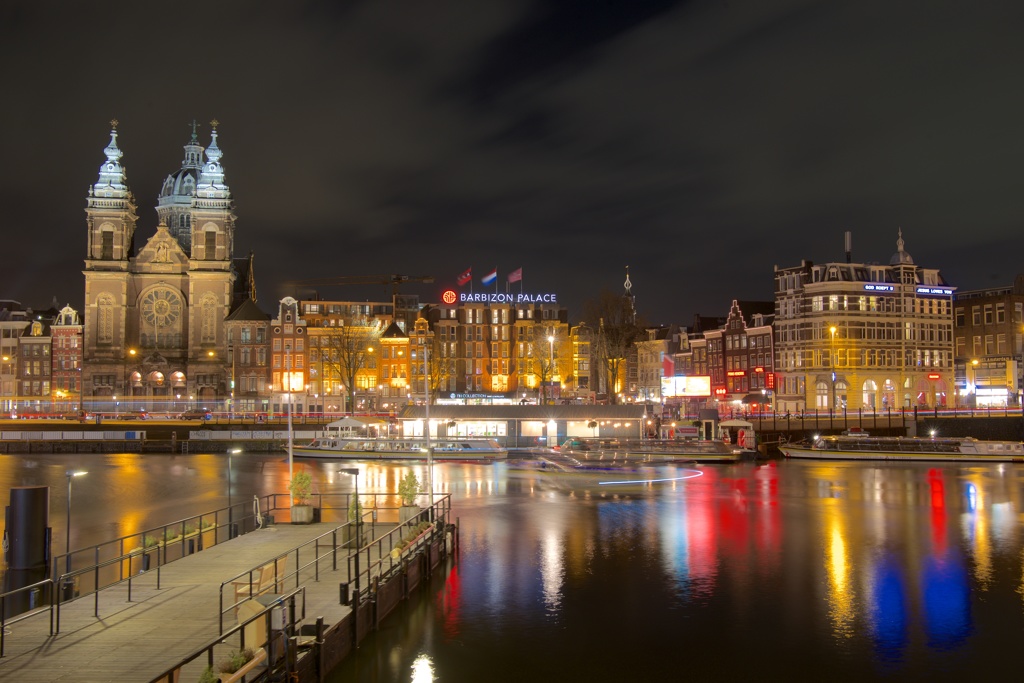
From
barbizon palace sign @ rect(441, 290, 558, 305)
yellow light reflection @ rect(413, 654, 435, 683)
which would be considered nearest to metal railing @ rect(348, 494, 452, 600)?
yellow light reflection @ rect(413, 654, 435, 683)

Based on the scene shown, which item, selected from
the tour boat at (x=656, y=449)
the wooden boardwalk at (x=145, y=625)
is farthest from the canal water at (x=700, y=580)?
the tour boat at (x=656, y=449)

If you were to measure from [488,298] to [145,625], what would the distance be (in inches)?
4628

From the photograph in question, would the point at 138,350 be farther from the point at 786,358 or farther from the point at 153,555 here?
the point at 153,555

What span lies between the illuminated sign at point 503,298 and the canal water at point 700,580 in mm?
76002

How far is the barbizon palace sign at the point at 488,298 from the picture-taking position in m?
136

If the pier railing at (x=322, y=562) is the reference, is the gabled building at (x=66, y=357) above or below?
above

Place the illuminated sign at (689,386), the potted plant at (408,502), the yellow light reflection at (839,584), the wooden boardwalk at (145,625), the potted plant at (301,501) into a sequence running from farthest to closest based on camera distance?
the illuminated sign at (689,386) < the potted plant at (301,501) < the potted plant at (408,502) < the yellow light reflection at (839,584) < the wooden boardwalk at (145,625)

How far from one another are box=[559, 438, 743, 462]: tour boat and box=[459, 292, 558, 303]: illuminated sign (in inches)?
2327

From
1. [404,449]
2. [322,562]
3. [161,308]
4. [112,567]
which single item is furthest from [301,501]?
[161,308]

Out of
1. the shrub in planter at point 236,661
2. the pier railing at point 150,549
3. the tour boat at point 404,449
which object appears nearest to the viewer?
the shrub in planter at point 236,661

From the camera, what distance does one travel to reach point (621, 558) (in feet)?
118

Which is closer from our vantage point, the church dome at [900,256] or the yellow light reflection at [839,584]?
the yellow light reflection at [839,584]

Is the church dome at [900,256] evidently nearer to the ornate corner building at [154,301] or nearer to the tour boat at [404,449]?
the tour boat at [404,449]

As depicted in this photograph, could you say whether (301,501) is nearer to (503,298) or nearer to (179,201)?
(503,298)
